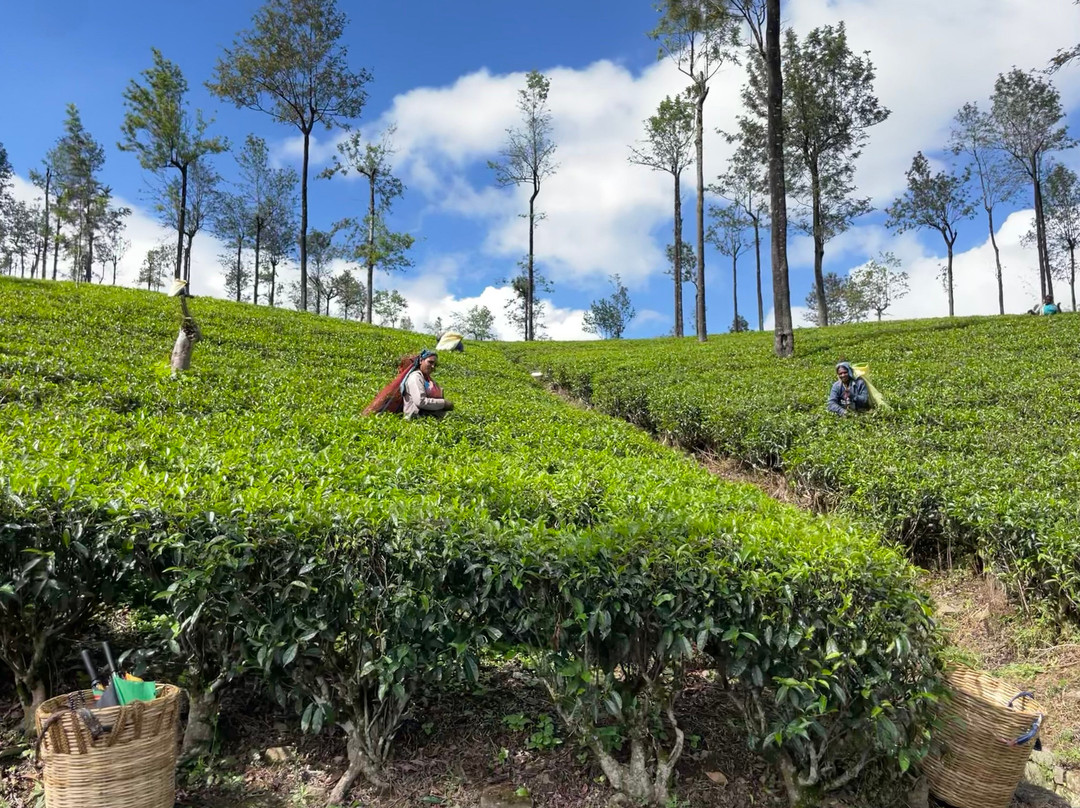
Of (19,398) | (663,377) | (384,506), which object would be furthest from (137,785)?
(663,377)

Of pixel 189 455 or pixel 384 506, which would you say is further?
pixel 189 455

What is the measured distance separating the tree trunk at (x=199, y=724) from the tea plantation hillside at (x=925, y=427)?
5.13m

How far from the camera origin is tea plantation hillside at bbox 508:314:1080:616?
468cm

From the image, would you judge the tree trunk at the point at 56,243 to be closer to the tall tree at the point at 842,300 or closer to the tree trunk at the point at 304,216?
the tree trunk at the point at 304,216

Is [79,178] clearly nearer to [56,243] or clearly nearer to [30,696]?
[56,243]

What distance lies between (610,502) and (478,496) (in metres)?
0.77

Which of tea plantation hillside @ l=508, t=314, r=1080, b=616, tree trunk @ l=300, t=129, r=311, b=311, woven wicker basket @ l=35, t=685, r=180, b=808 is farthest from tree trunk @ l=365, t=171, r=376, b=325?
woven wicker basket @ l=35, t=685, r=180, b=808

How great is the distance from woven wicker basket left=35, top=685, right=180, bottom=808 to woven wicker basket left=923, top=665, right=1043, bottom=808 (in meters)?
3.36

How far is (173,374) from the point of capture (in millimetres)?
7883

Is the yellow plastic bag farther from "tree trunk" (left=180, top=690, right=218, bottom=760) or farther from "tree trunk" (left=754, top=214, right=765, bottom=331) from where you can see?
"tree trunk" (left=754, top=214, right=765, bottom=331)

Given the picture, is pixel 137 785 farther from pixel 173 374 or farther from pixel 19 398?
pixel 173 374

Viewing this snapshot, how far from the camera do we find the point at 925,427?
7879mm

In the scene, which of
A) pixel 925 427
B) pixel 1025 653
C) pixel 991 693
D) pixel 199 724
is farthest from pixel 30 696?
pixel 925 427

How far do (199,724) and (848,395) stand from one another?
883 centimetres
